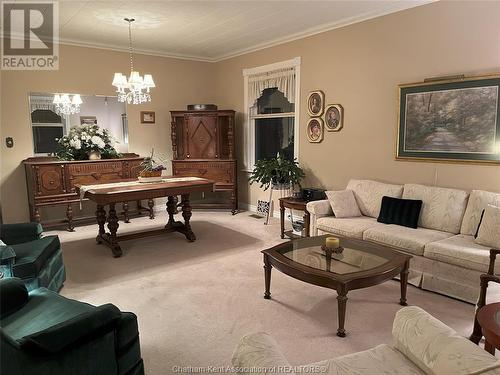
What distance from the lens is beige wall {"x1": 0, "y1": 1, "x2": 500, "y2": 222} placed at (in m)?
3.63

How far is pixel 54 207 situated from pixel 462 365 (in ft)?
18.9

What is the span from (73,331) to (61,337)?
5 centimetres

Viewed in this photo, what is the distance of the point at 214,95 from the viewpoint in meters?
7.11

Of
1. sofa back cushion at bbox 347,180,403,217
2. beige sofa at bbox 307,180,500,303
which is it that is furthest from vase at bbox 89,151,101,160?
sofa back cushion at bbox 347,180,403,217

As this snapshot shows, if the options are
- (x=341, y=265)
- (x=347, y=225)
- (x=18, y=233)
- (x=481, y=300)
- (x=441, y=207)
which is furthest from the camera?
(x=347, y=225)

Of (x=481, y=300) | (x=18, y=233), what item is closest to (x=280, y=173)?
(x=481, y=300)

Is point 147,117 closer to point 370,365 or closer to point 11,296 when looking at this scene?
point 11,296

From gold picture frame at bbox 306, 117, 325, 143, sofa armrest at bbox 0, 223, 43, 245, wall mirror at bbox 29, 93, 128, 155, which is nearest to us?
sofa armrest at bbox 0, 223, 43, 245

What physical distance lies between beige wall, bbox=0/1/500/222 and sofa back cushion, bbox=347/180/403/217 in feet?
0.80

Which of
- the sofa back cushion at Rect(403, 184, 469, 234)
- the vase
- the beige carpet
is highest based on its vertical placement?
the vase

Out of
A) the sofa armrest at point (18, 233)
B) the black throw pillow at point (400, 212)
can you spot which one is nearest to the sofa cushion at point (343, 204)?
the black throw pillow at point (400, 212)

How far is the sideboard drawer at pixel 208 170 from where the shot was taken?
250 inches

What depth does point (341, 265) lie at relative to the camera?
9.15 feet

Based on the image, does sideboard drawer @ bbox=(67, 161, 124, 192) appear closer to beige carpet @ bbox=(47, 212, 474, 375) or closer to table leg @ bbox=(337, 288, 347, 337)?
beige carpet @ bbox=(47, 212, 474, 375)
